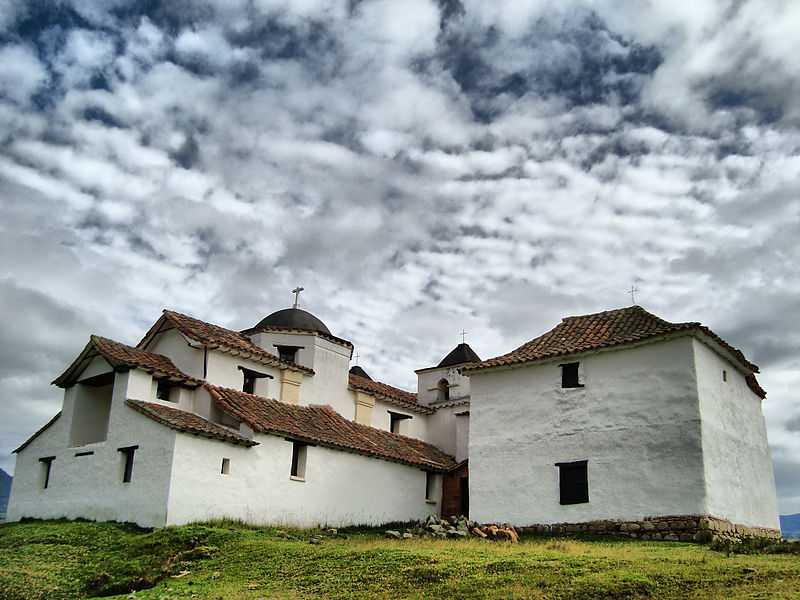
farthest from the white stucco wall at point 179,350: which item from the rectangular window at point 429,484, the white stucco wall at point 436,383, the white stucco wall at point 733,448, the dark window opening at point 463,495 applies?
the white stucco wall at point 733,448

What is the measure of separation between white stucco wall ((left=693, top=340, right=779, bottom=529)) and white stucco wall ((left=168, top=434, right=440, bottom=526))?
40.5 ft

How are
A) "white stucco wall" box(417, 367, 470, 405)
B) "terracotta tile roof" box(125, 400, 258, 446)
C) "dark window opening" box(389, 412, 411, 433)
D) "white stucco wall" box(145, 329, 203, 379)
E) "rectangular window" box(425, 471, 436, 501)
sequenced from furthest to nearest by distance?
"white stucco wall" box(417, 367, 470, 405)
"dark window opening" box(389, 412, 411, 433)
"rectangular window" box(425, 471, 436, 501)
"white stucco wall" box(145, 329, 203, 379)
"terracotta tile roof" box(125, 400, 258, 446)

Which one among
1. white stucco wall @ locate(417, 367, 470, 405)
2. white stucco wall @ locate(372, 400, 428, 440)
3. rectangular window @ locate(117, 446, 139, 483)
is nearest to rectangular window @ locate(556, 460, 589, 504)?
white stucco wall @ locate(372, 400, 428, 440)

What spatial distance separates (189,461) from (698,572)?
582 inches

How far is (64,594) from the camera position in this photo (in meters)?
17.0

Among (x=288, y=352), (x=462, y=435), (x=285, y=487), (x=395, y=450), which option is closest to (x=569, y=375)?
(x=395, y=450)

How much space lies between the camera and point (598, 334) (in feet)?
84.1

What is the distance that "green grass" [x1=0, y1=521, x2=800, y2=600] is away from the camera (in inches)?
516

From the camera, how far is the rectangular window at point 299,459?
88.5ft

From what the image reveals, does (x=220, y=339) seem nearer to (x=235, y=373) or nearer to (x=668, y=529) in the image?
(x=235, y=373)

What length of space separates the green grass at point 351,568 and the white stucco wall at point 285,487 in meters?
1.62

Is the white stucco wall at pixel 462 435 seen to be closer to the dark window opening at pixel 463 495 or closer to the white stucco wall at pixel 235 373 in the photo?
the dark window opening at pixel 463 495

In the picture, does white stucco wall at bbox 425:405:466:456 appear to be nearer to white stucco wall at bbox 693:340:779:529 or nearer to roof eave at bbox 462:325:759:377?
roof eave at bbox 462:325:759:377

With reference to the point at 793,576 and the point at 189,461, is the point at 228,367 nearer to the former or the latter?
the point at 189,461
